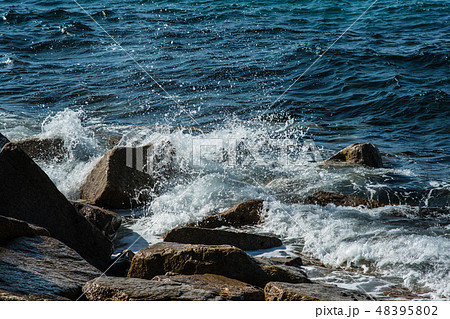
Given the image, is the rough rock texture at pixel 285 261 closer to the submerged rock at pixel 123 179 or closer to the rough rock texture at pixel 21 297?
the rough rock texture at pixel 21 297

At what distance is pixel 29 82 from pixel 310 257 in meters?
10.9

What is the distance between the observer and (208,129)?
991cm

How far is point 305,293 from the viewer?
11.3 feet

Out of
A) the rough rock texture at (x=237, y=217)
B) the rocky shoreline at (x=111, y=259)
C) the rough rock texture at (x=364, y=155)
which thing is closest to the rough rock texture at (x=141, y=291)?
the rocky shoreline at (x=111, y=259)

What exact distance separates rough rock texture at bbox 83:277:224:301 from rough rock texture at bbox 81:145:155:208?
2967 mm

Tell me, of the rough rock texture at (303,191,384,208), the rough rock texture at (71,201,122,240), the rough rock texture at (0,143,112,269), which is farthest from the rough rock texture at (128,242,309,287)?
the rough rock texture at (303,191,384,208)

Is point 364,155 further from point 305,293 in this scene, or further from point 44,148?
point 44,148

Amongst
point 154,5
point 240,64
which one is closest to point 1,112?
point 240,64

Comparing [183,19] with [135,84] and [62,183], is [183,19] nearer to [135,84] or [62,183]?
[135,84]

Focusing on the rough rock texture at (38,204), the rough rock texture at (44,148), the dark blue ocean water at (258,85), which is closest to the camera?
the rough rock texture at (38,204)

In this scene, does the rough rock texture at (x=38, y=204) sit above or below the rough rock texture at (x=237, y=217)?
above

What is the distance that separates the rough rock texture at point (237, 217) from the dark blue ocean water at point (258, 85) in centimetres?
45

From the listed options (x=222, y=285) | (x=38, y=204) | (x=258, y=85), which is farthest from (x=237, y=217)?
(x=258, y=85)

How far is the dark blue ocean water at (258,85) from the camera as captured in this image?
717cm
